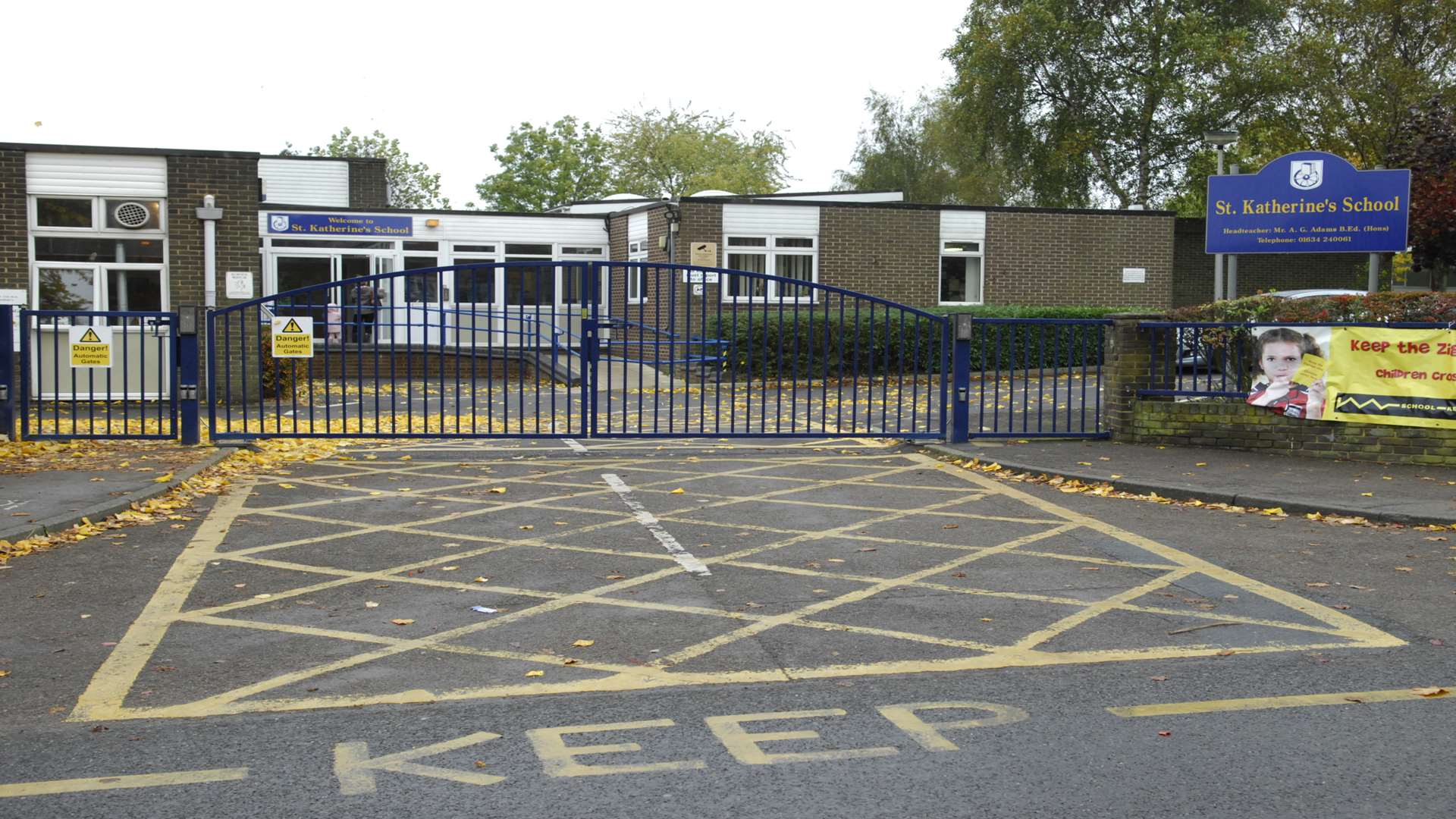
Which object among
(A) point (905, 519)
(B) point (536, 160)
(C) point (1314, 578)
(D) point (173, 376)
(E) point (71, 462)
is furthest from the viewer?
(B) point (536, 160)

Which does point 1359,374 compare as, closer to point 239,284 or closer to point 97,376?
point 239,284

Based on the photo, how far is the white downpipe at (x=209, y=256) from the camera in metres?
18.4

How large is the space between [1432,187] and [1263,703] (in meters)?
23.9

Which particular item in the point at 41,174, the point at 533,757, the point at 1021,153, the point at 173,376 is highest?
the point at 1021,153

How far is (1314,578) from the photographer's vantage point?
7734 millimetres

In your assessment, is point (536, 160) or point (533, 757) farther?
point (536, 160)

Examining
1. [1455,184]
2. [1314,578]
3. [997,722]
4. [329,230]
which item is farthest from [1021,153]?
[997,722]

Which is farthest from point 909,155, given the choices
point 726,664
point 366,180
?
point 726,664

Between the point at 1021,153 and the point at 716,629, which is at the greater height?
the point at 1021,153

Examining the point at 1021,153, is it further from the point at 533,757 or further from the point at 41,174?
the point at 533,757

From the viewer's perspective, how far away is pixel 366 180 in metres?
38.6

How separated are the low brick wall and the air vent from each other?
532 inches

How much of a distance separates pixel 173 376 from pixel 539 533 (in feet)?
20.3

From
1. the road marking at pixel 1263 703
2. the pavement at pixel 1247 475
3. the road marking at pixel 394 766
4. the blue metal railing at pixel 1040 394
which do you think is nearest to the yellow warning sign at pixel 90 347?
the pavement at pixel 1247 475
